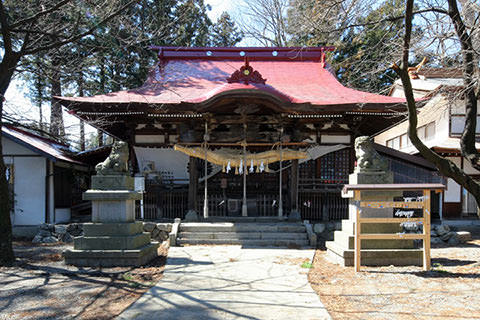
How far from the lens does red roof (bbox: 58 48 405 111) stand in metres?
10.0

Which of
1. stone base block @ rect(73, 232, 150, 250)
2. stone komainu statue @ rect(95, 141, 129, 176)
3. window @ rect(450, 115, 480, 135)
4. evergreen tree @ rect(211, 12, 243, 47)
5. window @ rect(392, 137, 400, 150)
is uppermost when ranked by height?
evergreen tree @ rect(211, 12, 243, 47)

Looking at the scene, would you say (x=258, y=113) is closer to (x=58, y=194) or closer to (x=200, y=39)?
(x=58, y=194)

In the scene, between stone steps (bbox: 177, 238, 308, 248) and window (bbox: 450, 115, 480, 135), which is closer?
stone steps (bbox: 177, 238, 308, 248)

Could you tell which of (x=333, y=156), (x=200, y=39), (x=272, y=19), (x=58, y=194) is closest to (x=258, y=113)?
(x=333, y=156)

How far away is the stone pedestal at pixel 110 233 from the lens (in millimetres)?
6738

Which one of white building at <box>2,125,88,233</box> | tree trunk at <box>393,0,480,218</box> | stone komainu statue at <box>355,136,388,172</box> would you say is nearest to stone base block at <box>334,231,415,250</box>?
stone komainu statue at <box>355,136,388,172</box>

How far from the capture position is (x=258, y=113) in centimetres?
1084

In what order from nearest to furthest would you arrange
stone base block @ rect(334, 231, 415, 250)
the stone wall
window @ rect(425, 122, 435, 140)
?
stone base block @ rect(334, 231, 415, 250) < the stone wall < window @ rect(425, 122, 435, 140)

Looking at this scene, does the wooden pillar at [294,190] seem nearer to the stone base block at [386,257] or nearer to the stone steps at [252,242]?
the stone steps at [252,242]

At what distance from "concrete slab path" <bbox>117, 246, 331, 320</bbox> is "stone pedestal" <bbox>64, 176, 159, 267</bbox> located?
0.92 m

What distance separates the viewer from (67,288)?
5.41 meters

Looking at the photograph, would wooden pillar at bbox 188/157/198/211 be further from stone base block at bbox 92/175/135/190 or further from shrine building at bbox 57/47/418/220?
stone base block at bbox 92/175/135/190

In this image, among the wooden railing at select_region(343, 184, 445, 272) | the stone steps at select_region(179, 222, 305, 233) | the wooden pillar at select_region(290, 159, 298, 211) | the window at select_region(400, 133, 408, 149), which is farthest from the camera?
the window at select_region(400, 133, 408, 149)

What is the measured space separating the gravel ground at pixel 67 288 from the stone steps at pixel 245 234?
2009mm
